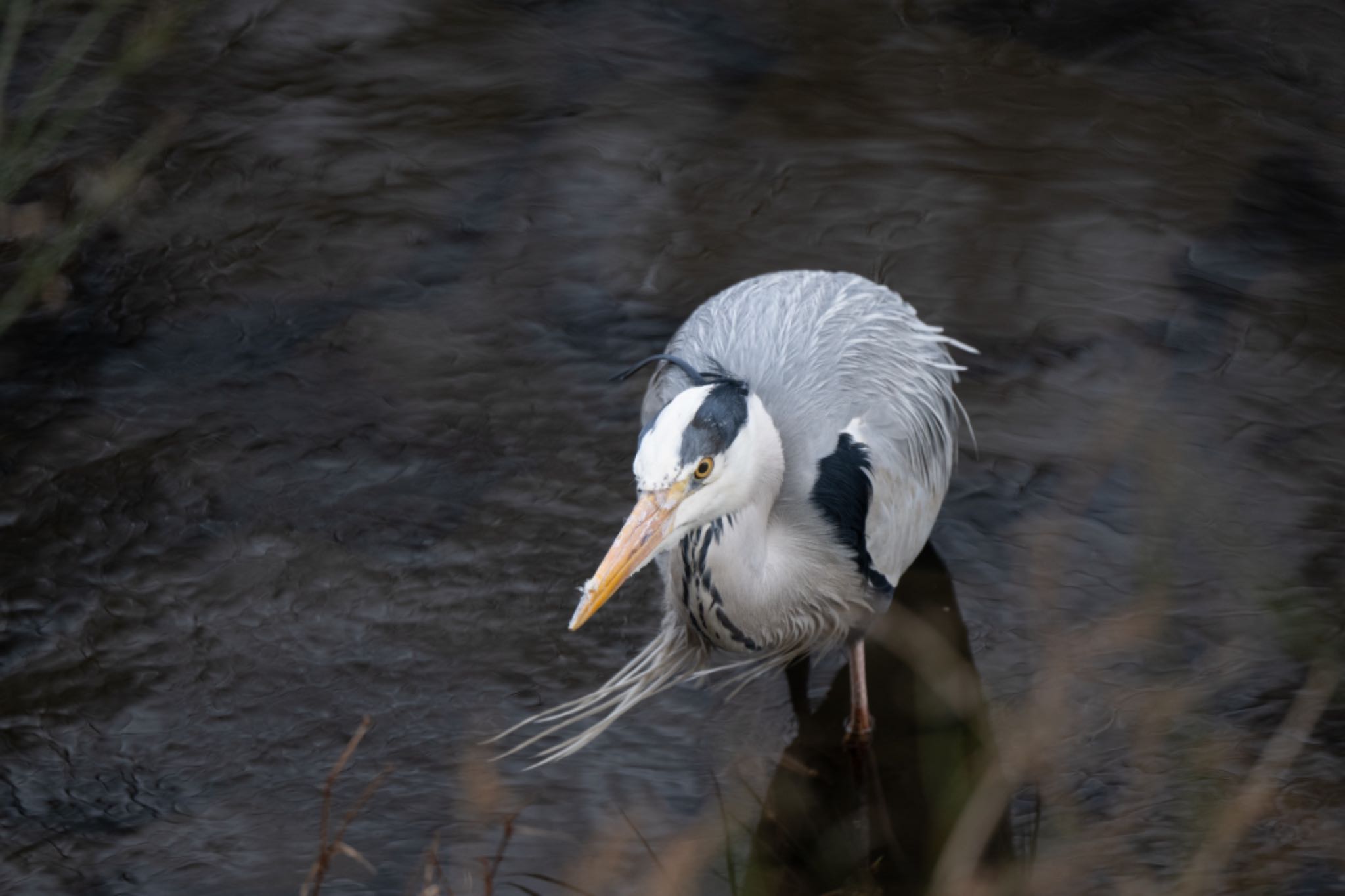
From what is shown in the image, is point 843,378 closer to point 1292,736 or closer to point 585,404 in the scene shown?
point 585,404

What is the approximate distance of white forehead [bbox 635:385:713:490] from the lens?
348 cm

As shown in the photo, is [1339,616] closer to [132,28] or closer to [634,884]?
[634,884]

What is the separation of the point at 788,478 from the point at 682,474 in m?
0.78

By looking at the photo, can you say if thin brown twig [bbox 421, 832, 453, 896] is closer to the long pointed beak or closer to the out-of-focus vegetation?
the long pointed beak

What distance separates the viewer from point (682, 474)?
11.5ft

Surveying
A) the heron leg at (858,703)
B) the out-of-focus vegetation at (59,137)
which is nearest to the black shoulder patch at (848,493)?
the heron leg at (858,703)

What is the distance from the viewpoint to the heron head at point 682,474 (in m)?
3.45

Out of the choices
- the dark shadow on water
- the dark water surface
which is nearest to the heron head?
the dark water surface

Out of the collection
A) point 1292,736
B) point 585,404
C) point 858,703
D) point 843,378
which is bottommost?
point 858,703

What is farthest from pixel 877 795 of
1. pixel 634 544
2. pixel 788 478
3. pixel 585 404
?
pixel 585 404

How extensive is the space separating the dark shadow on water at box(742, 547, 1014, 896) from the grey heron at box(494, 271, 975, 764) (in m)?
0.14

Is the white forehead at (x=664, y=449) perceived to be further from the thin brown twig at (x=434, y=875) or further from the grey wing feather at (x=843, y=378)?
the thin brown twig at (x=434, y=875)

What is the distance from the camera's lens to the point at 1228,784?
426cm

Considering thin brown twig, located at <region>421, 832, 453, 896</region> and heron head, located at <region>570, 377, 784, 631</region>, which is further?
heron head, located at <region>570, 377, 784, 631</region>
